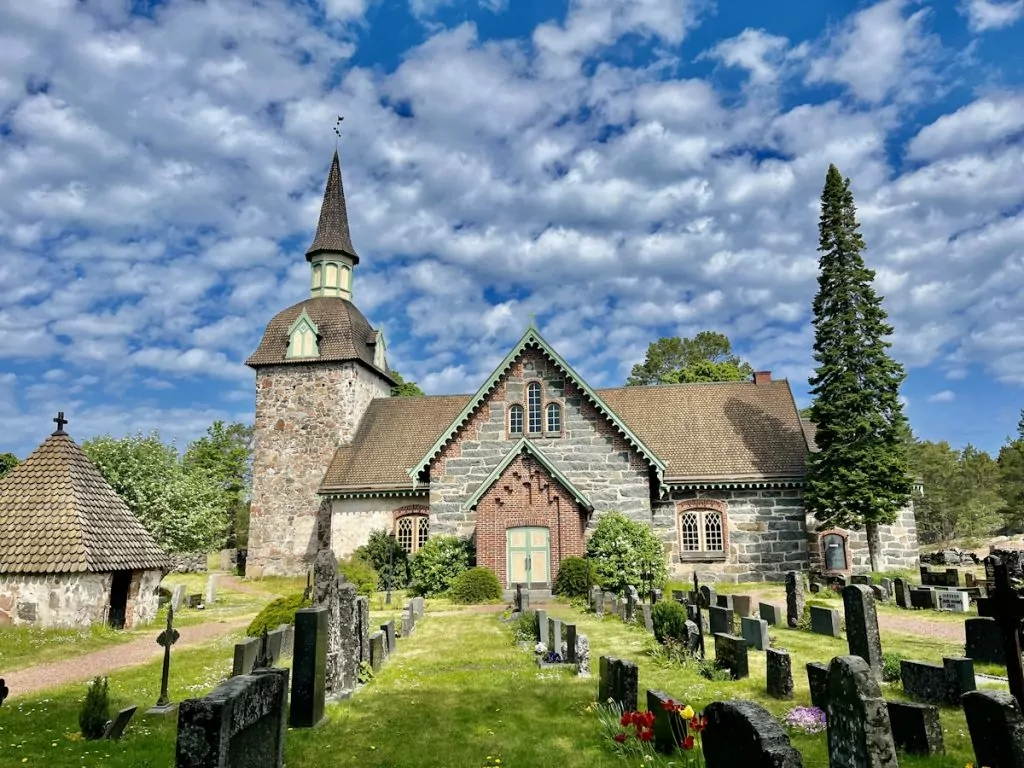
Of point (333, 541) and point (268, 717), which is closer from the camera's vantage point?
point (268, 717)

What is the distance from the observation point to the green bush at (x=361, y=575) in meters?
23.3

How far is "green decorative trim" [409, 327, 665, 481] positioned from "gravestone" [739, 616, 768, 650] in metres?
11.8

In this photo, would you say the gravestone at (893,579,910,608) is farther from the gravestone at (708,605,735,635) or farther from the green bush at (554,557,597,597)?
the green bush at (554,557,597,597)

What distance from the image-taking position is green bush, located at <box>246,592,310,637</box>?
1452 centimetres

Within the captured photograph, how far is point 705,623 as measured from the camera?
16.6 metres

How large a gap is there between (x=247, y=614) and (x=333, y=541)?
7.48m

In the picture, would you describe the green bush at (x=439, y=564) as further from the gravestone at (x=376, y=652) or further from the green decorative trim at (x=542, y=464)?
the gravestone at (x=376, y=652)

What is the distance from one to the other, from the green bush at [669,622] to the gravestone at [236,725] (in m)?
9.61

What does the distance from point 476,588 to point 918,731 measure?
16633 millimetres

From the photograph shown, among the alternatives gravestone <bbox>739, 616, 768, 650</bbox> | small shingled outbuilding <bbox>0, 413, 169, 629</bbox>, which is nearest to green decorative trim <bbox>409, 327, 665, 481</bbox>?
small shingled outbuilding <bbox>0, 413, 169, 629</bbox>

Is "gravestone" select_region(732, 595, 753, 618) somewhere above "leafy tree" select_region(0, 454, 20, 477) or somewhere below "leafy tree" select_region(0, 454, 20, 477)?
below

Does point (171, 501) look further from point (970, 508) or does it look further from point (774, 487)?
point (970, 508)

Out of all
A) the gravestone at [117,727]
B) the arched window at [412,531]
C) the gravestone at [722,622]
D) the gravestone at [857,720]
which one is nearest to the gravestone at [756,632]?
the gravestone at [722,622]

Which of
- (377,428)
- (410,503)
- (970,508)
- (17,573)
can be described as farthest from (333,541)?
(970,508)
